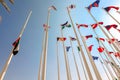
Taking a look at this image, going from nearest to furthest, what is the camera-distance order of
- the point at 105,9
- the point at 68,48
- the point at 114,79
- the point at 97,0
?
the point at 97,0
the point at 105,9
the point at 68,48
the point at 114,79

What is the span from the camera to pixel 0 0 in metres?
15.0

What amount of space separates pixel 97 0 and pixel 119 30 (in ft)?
25.8

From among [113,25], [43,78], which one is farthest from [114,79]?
[43,78]

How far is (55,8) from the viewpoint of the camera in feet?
77.8

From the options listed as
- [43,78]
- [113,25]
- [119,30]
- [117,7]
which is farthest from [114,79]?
[43,78]

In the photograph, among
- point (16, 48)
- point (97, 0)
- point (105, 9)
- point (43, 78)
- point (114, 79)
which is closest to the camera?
point (43, 78)

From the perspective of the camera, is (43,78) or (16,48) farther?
(16,48)

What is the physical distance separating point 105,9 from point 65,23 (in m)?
6.54

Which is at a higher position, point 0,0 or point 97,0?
point 97,0

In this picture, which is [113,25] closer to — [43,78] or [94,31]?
[94,31]

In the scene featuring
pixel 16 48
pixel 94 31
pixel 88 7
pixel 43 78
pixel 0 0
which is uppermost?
pixel 88 7

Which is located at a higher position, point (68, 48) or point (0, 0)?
point (68, 48)

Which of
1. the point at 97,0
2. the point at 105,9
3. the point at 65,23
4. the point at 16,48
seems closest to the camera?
the point at 16,48

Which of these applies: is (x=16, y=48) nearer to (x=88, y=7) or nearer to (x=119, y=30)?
(x=88, y=7)
